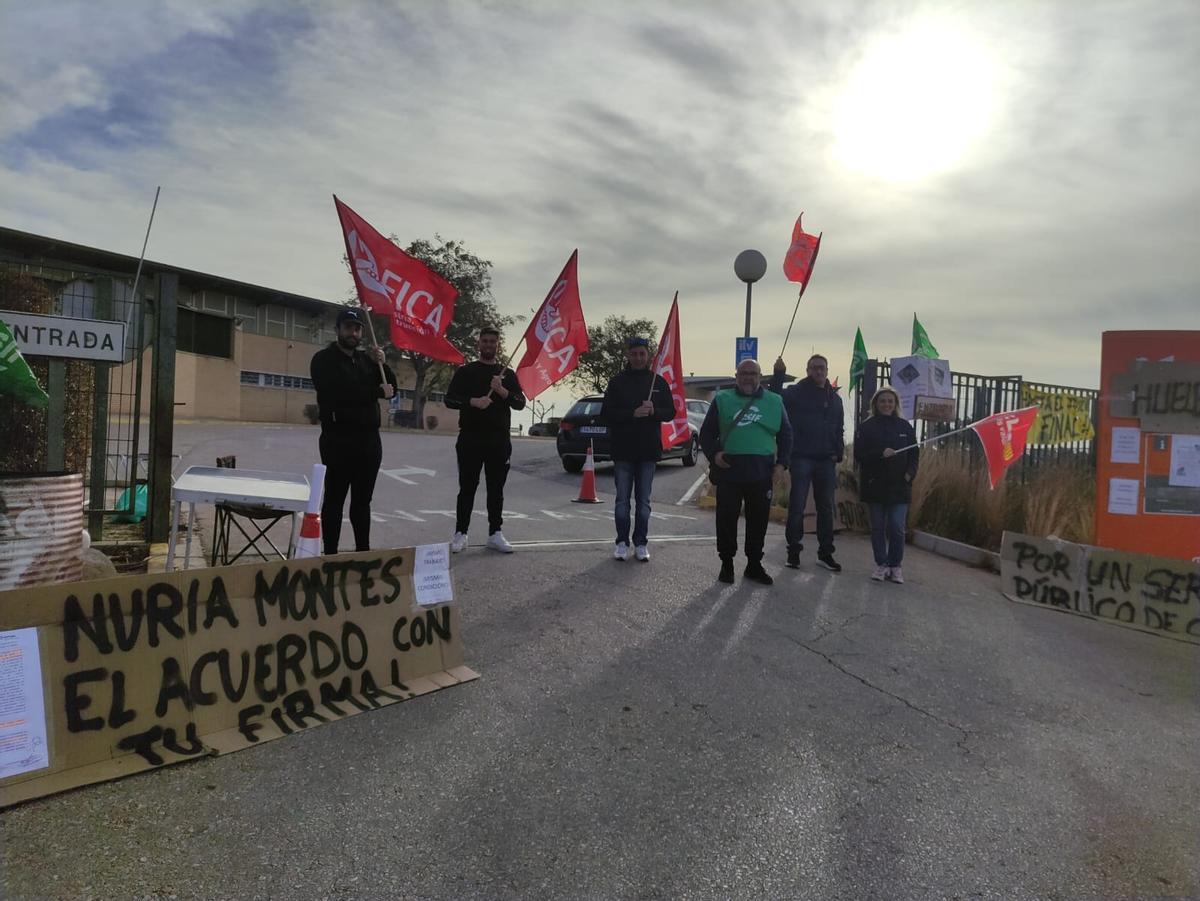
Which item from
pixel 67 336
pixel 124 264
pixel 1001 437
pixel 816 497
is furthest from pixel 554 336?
pixel 124 264

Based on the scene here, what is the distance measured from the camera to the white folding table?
435 cm

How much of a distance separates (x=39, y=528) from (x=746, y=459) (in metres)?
4.72

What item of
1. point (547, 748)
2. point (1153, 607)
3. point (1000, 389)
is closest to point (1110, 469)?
point (1153, 607)

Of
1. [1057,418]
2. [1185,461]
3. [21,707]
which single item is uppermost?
[1057,418]

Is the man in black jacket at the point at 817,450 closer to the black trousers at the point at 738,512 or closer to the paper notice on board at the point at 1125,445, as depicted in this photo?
the black trousers at the point at 738,512

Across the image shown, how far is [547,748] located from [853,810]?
121cm

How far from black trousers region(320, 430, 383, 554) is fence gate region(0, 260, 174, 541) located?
1.97 metres

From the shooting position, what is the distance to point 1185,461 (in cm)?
678

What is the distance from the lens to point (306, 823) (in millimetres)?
2533

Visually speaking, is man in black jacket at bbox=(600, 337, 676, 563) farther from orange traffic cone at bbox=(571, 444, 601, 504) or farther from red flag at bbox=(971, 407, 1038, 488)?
orange traffic cone at bbox=(571, 444, 601, 504)

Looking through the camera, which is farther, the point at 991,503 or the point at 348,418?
the point at 991,503

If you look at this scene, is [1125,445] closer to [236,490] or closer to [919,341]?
[919,341]

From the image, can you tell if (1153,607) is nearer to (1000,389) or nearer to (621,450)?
(621,450)

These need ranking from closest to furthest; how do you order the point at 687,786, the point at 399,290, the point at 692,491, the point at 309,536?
the point at 687,786
the point at 309,536
the point at 399,290
the point at 692,491
